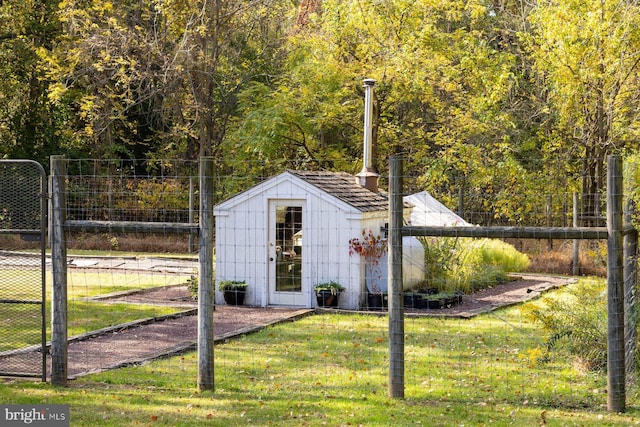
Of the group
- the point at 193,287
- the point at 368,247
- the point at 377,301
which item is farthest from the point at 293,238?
the point at 193,287

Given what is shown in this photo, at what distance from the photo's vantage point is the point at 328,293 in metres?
16.6

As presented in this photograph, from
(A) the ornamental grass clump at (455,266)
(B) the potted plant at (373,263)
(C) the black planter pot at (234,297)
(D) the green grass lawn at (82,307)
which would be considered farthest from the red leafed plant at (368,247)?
(D) the green grass lawn at (82,307)

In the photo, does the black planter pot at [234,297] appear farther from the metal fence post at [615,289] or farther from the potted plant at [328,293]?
the metal fence post at [615,289]

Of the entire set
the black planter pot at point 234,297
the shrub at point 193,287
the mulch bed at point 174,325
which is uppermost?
the shrub at point 193,287

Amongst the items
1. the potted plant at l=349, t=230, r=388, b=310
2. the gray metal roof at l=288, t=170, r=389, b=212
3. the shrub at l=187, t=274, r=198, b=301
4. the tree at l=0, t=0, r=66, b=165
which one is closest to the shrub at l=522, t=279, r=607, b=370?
the potted plant at l=349, t=230, r=388, b=310

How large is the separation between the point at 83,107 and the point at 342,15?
951cm

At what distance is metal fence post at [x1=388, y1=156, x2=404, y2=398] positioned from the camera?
8.82 meters

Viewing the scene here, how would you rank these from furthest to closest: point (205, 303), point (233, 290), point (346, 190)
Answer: point (346, 190) → point (233, 290) → point (205, 303)

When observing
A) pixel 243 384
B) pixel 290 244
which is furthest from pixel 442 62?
pixel 243 384

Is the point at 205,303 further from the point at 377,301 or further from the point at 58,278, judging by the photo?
the point at 377,301

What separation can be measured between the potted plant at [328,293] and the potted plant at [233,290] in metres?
1.46

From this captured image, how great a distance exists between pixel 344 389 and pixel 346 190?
8.42 meters

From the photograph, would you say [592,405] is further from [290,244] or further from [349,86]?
[349,86]

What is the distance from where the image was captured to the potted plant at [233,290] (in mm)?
17094
